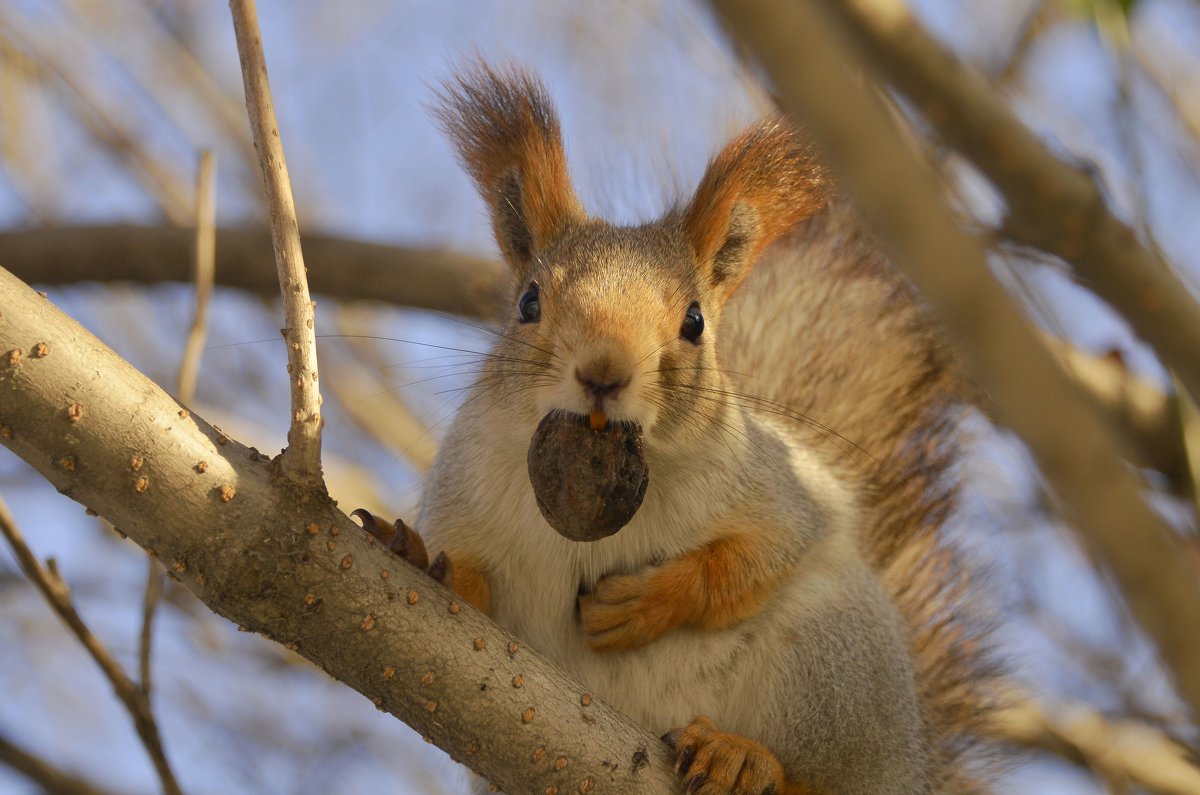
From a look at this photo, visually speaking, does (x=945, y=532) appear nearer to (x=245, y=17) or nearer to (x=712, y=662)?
(x=712, y=662)

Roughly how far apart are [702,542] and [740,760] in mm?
469

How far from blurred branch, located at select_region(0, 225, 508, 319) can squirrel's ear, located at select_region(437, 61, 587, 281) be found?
1.11 meters

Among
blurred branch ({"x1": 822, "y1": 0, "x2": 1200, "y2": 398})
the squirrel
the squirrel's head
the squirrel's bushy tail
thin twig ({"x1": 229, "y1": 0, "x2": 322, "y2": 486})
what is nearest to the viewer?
thin twig ({"x1": 229, "y1": 0, "x2": 322, "y2": 486})

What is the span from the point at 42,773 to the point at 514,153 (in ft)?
5.82

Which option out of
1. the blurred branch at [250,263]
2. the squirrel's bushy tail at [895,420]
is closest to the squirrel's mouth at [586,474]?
the squirrel's bushy tail at [895,420]

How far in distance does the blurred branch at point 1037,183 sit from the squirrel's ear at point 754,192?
0.88 m

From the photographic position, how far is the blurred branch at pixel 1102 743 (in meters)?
3.46

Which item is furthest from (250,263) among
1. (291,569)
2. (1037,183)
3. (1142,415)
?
(1037,183)

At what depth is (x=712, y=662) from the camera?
2650mm

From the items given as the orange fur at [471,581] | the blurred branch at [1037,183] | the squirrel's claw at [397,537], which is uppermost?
the blurred branch at [1037,183]

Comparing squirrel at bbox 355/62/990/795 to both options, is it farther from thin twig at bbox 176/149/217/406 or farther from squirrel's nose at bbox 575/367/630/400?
thin twig at bbox 176/149/217/406

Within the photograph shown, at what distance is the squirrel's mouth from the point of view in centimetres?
234

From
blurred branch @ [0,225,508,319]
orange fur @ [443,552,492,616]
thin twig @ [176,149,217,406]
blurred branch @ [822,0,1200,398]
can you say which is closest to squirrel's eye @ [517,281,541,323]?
orange fur @ [443,552,492,616]

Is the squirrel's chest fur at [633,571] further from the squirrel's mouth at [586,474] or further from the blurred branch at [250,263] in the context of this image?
the blurred branch at [250,263]
